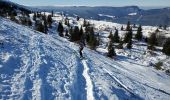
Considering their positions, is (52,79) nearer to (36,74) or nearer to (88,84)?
(36,74)

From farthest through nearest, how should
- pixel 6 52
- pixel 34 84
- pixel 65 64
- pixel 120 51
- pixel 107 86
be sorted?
pixel 120 51 < pixel 65 64 < pixel 6 52 < pixel 107 86 < pixel 34 84

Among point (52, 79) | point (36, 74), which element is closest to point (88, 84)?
point (52, 79)

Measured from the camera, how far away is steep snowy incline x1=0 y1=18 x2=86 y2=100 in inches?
682

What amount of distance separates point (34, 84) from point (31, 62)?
17.8 ft

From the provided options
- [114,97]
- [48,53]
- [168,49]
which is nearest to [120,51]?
[168,49]

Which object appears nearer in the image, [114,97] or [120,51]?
[114,97]

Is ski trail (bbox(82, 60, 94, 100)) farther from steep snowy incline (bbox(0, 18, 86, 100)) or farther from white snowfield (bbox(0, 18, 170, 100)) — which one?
steep snowy incline (bbox(0, 18, 86, 100))

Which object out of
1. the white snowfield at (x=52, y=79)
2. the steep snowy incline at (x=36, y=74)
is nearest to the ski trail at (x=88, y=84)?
the white snowfield at (x=52, y=79)

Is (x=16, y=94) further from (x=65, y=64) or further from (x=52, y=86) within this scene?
(x=65, y=64)

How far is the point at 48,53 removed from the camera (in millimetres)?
29453

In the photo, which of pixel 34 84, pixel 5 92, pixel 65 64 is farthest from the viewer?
pixel 65 64

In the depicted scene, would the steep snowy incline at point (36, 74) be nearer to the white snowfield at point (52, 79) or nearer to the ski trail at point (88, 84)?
the white snowfield at point (52, 79)

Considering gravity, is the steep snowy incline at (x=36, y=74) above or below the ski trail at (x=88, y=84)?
above

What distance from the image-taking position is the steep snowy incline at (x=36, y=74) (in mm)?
17319
